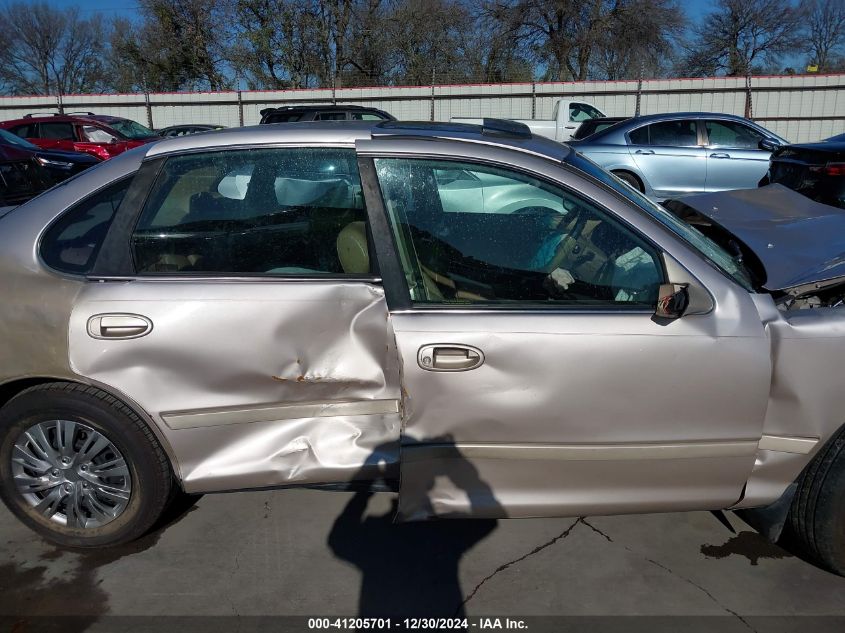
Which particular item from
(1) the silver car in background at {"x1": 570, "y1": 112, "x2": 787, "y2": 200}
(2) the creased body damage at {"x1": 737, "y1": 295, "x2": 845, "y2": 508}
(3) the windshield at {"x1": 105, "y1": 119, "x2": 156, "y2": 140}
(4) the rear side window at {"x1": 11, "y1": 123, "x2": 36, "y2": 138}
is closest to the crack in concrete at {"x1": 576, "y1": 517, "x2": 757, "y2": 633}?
(2) the creased body damage at {"x1": 737, "y1": 295, "x2": 845, "y2": 508}

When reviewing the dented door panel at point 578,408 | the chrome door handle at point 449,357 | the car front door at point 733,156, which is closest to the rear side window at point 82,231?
the dented door panel at point 578,408

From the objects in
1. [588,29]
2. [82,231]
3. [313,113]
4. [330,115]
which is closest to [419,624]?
[82,231]

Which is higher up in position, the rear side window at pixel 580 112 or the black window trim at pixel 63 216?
the rear side window at pixel 580 112

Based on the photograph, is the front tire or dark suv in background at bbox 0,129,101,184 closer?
the front tire

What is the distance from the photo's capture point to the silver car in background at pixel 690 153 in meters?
10.3

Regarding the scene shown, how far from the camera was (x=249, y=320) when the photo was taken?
8.46 feet

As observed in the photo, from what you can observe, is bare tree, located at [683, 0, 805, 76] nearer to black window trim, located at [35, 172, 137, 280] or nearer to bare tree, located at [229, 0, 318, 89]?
bare tree, located at [229, 0, 318, 89]

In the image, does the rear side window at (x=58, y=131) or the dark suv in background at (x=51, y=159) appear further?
the rear side window at (x=58, y=131)

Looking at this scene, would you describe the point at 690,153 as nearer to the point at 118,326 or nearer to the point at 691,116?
the point at 691,116

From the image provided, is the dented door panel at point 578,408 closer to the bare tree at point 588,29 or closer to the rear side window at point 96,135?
the rear side window at point 96,135

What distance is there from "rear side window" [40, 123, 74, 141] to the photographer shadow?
17.7 m

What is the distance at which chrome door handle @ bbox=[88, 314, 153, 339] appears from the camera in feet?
8.46

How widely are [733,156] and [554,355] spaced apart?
932 cm

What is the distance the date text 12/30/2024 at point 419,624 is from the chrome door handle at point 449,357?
37.6 inches
